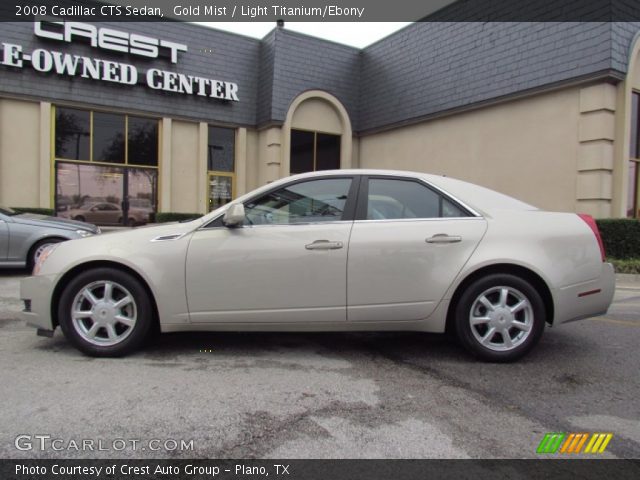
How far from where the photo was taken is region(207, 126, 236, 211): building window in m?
16.0

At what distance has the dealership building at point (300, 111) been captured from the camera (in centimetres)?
1098

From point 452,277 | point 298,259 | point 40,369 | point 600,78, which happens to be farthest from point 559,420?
point 600,78

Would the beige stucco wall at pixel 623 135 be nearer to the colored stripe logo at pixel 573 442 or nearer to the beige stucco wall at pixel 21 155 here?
the colored stripe logo at pixel 573 442

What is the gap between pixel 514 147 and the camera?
487 inches

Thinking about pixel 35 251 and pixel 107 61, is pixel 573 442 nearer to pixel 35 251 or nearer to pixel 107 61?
pixel 35 251

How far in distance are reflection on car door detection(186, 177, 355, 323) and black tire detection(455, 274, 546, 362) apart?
100 centimetres

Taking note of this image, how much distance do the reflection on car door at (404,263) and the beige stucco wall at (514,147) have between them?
28.9ft

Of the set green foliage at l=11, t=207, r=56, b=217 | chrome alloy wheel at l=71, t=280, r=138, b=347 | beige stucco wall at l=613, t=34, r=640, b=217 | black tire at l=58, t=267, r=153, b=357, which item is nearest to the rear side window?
A: black tire at l=58, t=267, r=153, b=357

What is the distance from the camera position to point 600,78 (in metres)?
10.5

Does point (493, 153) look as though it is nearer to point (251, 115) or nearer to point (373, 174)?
point (251, 115)

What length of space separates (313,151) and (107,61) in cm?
687

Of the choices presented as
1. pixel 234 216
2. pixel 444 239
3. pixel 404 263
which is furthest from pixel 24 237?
pixel 444 239

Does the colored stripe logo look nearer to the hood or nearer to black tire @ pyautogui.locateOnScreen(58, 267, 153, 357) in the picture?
black tire @ pyautogui.locateOnScreen(58, 267, 153, 357)

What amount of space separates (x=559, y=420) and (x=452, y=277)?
1.28 metres
